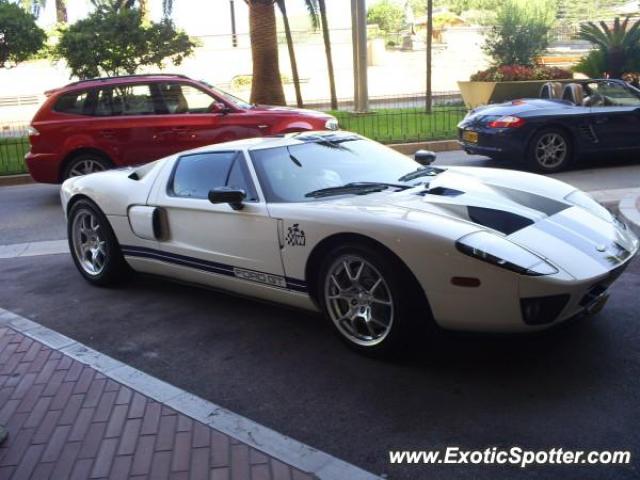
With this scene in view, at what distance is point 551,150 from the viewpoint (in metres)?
10.3

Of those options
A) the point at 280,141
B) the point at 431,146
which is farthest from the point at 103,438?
the point at 431,146

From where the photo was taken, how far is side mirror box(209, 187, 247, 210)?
14.7 ft

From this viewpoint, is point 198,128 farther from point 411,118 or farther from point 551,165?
point 411,118

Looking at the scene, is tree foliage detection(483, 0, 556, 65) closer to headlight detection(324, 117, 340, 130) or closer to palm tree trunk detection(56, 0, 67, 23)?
headlight detection(324, 117, 340, 130)

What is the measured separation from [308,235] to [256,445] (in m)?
1.40

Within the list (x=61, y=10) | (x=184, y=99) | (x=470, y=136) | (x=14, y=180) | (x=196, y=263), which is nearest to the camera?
(x=196, y=263)

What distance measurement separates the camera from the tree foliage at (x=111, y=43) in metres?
17.6

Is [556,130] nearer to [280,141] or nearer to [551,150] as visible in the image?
[551,150]

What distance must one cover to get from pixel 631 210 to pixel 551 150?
3.48 meters

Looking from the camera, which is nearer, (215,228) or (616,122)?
(215,228)

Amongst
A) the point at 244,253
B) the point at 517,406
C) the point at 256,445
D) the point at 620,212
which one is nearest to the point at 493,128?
the point at 620,212

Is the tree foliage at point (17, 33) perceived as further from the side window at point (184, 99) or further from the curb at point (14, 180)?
the side window at point (184, 99)

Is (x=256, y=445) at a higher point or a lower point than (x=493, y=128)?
lower

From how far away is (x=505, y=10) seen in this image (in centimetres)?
2209
